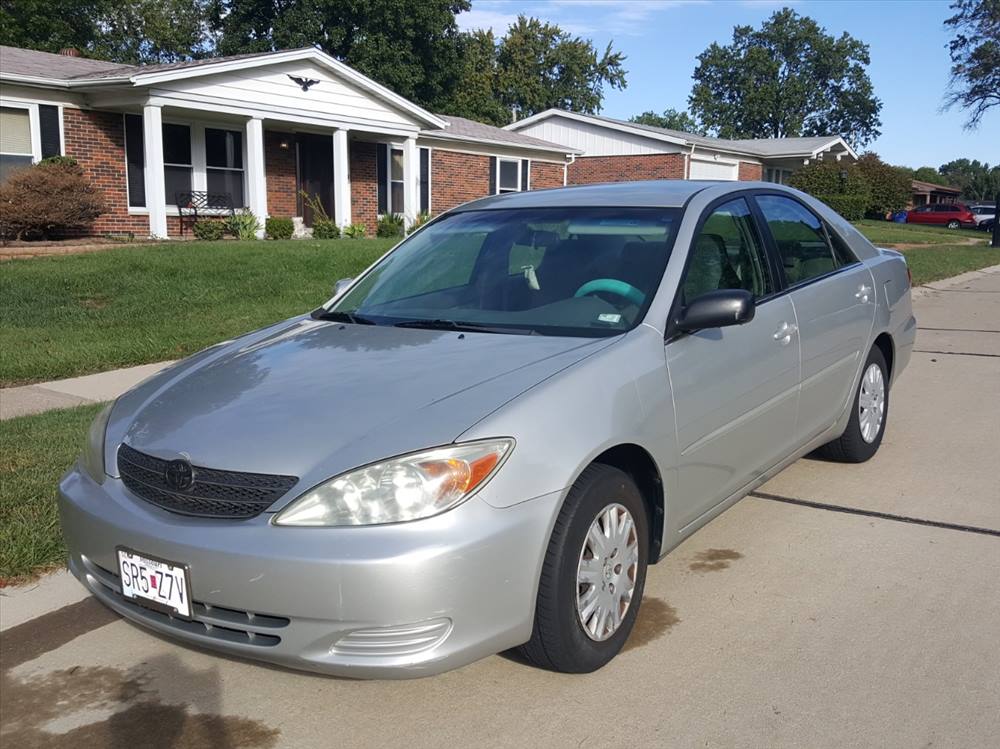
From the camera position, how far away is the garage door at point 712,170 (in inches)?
1394

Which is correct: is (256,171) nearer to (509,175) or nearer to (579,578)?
(509,175)

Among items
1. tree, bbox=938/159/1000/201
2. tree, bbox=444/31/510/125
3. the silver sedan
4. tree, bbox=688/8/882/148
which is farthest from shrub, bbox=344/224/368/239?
tree, bbox=938/159/1000/201

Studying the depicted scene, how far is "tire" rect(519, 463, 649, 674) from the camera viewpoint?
294cm

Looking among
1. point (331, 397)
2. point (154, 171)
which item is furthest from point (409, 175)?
point (331, 397)

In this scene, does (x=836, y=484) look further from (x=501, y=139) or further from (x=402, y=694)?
(x=501, y=139)

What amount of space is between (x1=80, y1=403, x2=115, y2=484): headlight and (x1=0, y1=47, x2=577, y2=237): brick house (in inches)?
559

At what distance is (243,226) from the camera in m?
18.0

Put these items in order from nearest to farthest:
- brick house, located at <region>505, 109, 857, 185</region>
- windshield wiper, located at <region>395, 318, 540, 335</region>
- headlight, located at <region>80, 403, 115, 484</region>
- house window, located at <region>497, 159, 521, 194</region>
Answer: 1. headlight, located at <region>80, 403, 115, 484</region>
2. windshield wiper, located at <region>395, 318, 540, 335</region>
3. house window, located at <region>497, 159, 521, 194</region>
4. brick house, located at <region>505, 109, 857, 185</region>

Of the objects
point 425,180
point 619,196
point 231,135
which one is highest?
point 231,135

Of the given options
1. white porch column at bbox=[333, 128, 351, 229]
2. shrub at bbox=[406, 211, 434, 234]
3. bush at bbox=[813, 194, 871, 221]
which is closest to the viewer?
white porch column at bbox=[333, 128, 351, 229]

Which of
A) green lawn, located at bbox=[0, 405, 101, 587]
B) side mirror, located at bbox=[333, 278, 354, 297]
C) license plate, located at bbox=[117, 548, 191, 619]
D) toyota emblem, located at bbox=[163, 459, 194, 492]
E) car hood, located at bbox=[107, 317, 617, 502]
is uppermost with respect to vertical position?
side mirror, located at bbox=[333, 278, 354, 297]

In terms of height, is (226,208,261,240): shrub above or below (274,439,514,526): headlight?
above

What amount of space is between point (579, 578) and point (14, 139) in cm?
1666

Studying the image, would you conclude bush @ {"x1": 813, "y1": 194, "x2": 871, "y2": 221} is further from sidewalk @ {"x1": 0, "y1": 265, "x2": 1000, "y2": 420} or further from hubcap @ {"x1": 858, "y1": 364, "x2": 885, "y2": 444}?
sidewalk @ {"x1": 0, "y1": 265, "x2": 1000, "y2": 420}
